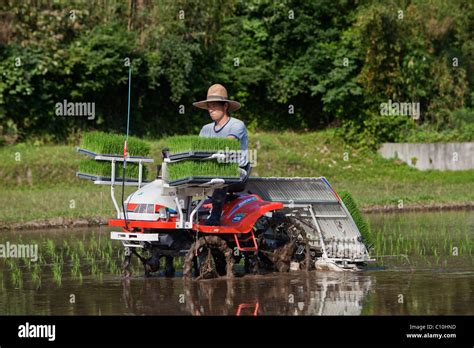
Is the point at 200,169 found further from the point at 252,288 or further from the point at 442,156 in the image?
the point at 442,156

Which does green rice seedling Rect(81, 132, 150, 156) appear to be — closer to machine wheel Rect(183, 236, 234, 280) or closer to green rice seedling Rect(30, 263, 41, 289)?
machine wheel Rect(183, 236, 234, 280)

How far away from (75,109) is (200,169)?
21.2 m

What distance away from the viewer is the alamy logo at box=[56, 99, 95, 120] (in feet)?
102

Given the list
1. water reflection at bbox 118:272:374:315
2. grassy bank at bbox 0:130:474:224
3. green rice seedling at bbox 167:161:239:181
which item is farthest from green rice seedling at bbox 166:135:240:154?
grassy bank at bbox 0:130:474:224

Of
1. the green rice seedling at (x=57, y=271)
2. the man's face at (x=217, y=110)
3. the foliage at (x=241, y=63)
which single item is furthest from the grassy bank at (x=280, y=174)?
the man's face at (x=217, y=110)

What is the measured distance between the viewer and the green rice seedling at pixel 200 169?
1161cm

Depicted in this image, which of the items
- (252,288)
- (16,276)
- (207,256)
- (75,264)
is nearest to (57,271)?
(16,276)

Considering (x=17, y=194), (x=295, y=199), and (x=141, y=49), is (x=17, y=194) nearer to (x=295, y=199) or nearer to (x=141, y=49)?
(x=141, y=49)

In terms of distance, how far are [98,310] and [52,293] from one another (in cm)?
158

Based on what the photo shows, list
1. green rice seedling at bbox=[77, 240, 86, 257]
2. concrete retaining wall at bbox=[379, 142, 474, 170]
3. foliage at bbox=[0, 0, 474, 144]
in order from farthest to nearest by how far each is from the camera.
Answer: concrete retaining wall at bbox=[379, 142, 474, 170] → foliage at bbox=[0, 0, 474, 144] → green rice seedling at bbox=[77, 240, 86, 257]

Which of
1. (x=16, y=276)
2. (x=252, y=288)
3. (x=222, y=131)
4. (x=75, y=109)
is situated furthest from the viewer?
(x=75, y=109)

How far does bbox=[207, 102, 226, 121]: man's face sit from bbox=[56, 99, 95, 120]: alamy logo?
1881 cm

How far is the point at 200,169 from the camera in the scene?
38.1 ft
